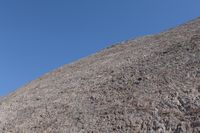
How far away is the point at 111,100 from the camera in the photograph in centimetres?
963

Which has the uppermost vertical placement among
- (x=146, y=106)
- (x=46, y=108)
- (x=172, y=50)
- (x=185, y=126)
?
(x=172, y=50)

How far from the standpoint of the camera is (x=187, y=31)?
44.2ft

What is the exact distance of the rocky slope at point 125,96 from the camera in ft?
26.4

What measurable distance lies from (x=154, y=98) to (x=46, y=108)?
3.73m

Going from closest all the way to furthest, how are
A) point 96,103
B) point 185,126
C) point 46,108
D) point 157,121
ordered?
point 185,126 → point 157,121 → point 96,103 → point 46,108

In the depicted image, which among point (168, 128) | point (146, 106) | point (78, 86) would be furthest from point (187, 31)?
point (168, 128)

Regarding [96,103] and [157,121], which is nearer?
[157,121]

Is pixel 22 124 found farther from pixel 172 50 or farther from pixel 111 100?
pixel 172 50

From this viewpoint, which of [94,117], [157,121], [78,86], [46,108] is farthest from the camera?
[78,86]

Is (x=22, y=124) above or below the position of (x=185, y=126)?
above

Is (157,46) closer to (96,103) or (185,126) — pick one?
(96,103)

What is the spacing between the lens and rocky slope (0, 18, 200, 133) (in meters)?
8.05

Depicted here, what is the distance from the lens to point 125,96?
9539 mm

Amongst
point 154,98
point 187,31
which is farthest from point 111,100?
point 187,31
